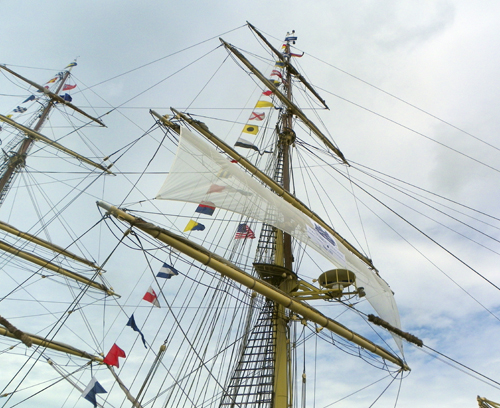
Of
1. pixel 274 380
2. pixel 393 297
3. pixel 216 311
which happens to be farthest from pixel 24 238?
pixel 393 297

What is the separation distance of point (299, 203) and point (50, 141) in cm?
1288

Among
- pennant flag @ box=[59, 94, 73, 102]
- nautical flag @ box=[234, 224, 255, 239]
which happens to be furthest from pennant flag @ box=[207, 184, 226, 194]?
pennant flag @ box=[59, 94, 73, 102]

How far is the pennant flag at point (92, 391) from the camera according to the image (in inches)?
269

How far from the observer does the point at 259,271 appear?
886 cm

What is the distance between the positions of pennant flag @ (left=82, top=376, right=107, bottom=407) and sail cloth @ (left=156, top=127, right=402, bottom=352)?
4.61 metres

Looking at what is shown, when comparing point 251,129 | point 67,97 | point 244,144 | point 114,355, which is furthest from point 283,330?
point 67,97

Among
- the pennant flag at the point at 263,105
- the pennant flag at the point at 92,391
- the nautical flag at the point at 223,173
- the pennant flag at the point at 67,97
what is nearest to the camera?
the pennant flag at the point at 92,391

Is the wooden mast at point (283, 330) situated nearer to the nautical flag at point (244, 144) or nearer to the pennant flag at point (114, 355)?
the nautical flag at point (244, 144)

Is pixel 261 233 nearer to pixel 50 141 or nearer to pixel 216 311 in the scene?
pixel 216 311

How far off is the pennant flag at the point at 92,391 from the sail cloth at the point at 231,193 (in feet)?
15.1

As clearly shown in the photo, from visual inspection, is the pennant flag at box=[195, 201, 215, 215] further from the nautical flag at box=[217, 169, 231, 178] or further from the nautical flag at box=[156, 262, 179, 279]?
the nautical flag at box=[156, 262, 179, 279]

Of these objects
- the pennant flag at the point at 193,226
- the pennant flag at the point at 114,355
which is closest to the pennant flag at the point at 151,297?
the pennant flag at the point at 114,355

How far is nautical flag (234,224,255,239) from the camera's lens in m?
11.4

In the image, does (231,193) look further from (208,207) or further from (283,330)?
(283,330)
